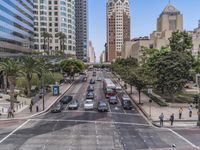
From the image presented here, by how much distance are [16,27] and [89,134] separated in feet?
308

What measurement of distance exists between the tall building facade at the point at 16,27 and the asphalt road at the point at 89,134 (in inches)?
2304

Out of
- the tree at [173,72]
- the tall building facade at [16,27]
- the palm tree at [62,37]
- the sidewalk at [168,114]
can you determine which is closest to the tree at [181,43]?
the tree at [173,72]

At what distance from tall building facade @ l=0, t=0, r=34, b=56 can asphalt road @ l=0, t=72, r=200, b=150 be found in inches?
2304

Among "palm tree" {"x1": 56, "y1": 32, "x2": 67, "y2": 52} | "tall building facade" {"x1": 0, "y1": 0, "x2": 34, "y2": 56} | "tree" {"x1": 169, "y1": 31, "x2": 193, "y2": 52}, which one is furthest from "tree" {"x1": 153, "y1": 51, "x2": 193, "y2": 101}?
"palm tree" {"x1": 56, "y1": 32, "x2": 67, "y2": 52}

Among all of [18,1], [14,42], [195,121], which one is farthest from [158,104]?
[18,1]

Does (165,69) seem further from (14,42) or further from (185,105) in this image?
(14,42)

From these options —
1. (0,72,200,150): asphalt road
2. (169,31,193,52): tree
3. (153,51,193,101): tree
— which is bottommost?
(0,72,200,150): asphalt road

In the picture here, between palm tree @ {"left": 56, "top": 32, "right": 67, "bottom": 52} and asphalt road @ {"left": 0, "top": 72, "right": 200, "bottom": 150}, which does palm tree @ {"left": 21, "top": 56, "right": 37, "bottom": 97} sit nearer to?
asphalt road @ {"left": 0, "top": 72, "right": 200, "bottom": 150}

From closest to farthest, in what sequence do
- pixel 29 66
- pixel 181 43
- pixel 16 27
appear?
pixel 29 66, pixel 181 43, pixel 16 27

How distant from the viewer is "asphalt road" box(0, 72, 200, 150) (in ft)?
116

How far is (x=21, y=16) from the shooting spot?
447ft

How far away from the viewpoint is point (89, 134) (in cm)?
4072

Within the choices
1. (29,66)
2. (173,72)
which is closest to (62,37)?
(29,66)

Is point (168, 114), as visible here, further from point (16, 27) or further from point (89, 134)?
point (16, 27)
